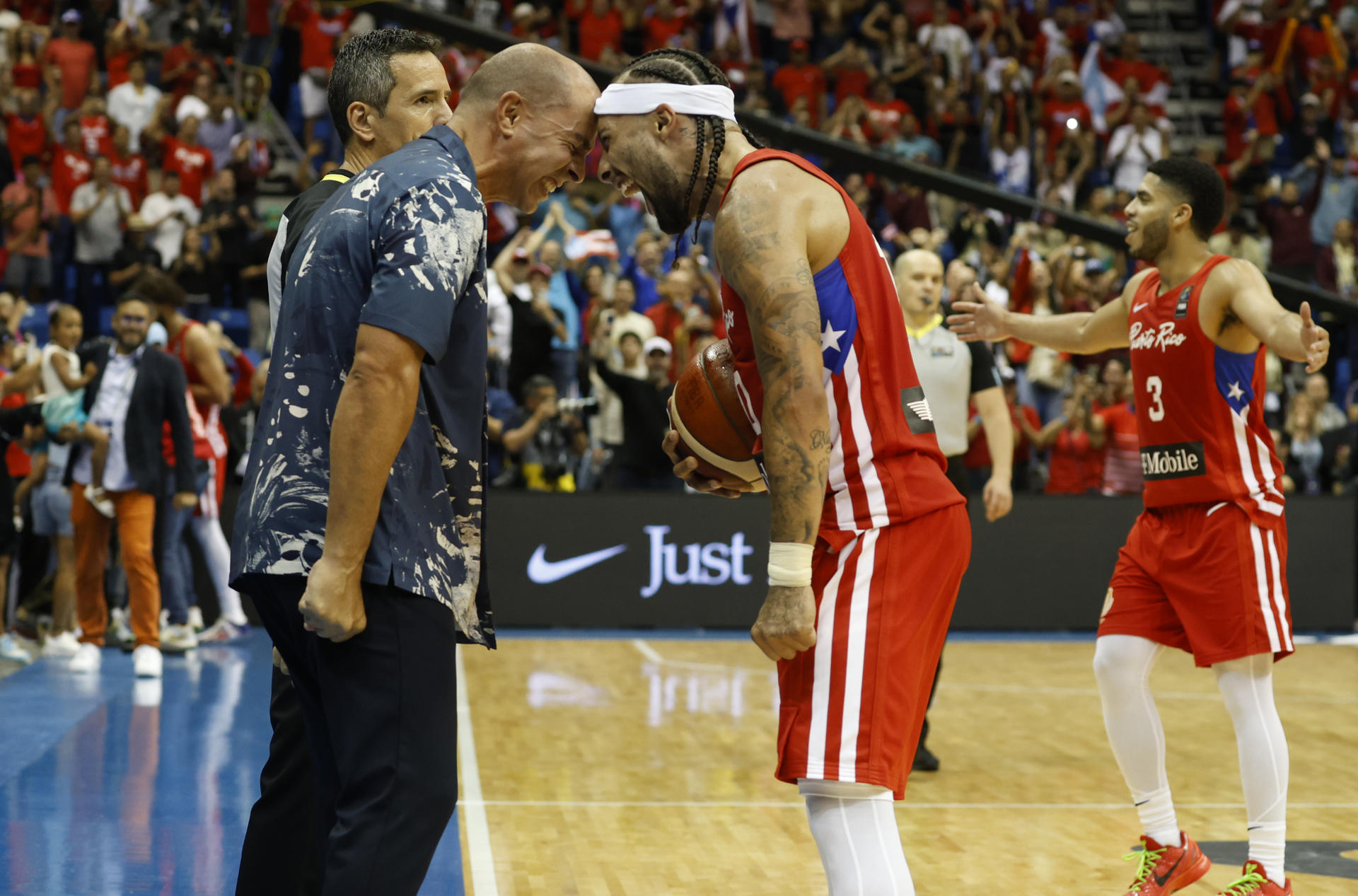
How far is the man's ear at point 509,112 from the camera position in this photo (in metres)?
2.84

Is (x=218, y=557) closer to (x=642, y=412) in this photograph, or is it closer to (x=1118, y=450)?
(x=642, y=412)

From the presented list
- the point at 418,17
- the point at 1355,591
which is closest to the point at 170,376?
the point at 418,17

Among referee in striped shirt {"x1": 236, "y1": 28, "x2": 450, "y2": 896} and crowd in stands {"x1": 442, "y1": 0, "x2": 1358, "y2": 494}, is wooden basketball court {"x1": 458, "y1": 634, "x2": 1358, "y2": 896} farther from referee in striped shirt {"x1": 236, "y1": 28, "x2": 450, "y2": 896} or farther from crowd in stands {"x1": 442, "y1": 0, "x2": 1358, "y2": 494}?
crowd in stands {"x1": 442, "y1": 0, "x2": 1358, "y2": 494}

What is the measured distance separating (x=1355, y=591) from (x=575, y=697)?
25.0ft

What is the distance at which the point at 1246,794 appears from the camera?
4.45 m

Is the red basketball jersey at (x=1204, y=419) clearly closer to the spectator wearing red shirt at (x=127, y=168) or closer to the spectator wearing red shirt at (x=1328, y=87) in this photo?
the spectator wearing red shirt at (x=127, y=168)

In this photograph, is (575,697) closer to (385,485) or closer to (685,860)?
(685,860)

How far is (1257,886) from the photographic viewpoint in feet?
14.3

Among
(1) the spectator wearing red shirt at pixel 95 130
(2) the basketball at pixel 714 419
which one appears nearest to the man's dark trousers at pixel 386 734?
(2) the basketball at pixel 714 419

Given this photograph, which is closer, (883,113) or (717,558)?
(717,558)

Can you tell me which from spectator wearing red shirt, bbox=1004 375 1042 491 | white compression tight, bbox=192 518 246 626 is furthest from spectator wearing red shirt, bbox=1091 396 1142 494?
white compression tight, bbox=192 518 246 626

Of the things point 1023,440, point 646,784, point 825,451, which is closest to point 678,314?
point 1023,440

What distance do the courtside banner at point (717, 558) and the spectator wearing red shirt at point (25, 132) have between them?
24.0ft

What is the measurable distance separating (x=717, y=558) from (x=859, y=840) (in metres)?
9.01
